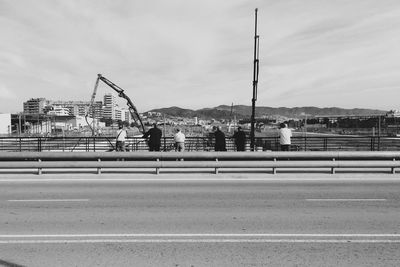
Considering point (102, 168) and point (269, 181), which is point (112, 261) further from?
point (102, 168)

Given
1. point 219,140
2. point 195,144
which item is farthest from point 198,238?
point 195,144

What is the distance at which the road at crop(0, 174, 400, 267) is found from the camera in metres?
4.85

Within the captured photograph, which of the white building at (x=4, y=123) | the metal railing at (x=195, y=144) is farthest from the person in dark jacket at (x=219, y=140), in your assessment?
the white building at (x=4, y=123)

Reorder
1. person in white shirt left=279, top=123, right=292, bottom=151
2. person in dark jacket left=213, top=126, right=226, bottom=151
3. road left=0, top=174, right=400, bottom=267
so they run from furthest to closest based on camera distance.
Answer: person in dark jacket left=213, top=126, right=226, bottom=151, person in white shirt left=279, top=123, right=292, bottom=151, road left=0, top=174, right=400, bottom=267

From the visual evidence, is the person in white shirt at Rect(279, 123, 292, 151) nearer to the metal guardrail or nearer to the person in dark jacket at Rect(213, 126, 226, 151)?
the metal guardrail

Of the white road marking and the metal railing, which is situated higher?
the metal railing

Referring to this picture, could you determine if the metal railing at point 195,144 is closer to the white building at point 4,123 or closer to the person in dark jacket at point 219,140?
the person in dark jacket at point 219,140

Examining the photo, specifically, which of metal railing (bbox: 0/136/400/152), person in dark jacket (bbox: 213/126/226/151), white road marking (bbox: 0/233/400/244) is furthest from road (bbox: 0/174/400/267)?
metal railing (bbox: 0/136/400/152)

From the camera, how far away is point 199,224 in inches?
254

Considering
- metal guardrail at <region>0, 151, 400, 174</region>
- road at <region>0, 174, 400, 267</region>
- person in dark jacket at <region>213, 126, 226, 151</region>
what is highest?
person in dark jacket at <region>213, 126, 226, 151</region>

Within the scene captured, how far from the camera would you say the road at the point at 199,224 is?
4848 millimetres

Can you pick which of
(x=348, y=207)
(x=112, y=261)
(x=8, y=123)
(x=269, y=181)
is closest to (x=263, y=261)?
(x=112, y=261)

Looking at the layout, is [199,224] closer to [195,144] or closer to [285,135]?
[285,135]

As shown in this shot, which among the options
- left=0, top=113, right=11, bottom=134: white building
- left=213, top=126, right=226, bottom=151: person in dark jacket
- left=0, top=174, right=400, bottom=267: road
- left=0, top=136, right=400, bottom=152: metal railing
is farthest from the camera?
left=0, top=113, right=11, bottom=134: white building
